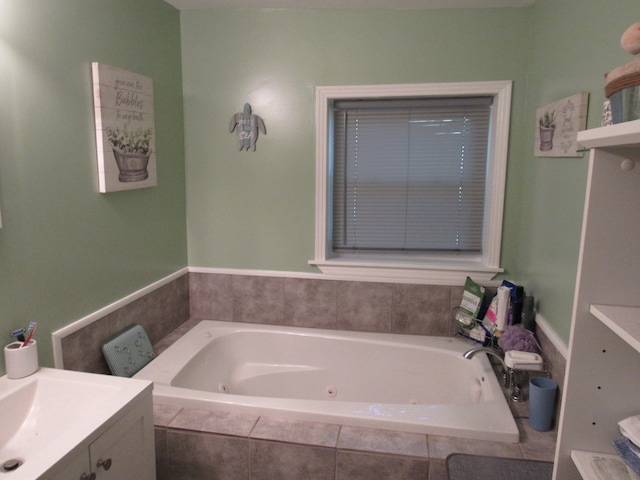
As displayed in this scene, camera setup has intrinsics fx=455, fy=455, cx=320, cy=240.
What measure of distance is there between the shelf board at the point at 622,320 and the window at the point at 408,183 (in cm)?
164

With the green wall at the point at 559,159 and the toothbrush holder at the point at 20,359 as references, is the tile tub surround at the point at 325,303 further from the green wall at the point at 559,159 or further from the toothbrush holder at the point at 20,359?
the toothbrush holder at the point at 20,359

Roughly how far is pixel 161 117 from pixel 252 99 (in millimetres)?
503

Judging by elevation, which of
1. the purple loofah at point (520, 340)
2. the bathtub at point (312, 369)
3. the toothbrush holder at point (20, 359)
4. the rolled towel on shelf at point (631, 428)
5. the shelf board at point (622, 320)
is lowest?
the bathtub at point (312, 369)

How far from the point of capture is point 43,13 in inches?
63.2

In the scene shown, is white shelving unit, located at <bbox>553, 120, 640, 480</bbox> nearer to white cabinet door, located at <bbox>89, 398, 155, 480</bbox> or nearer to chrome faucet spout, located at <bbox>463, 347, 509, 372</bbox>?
chrome faucet spout, located at <bbox>463, 347, 509, 372</bbox>

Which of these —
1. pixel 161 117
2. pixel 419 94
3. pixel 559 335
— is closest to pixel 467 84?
pixel 419 94

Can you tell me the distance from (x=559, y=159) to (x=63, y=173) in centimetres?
199

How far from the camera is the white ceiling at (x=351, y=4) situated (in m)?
2.26

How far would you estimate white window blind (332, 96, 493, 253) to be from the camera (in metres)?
2.57

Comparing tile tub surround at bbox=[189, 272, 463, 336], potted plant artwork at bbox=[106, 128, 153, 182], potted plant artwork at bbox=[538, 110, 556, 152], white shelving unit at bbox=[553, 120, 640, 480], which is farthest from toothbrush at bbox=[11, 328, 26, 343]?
potted plant artwork at bbox=[538, 110, 556, 152]

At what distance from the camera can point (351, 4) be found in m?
2.34

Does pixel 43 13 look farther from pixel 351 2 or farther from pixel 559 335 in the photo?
pixel 559 335

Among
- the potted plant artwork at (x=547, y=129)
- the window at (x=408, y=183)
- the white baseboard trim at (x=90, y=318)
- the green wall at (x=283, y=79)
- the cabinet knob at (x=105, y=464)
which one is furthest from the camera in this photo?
the window at (x=408, y=183)

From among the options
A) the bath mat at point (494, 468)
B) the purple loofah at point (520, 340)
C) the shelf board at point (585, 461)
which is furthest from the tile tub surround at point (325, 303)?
the shelf board at point (585, 461)
